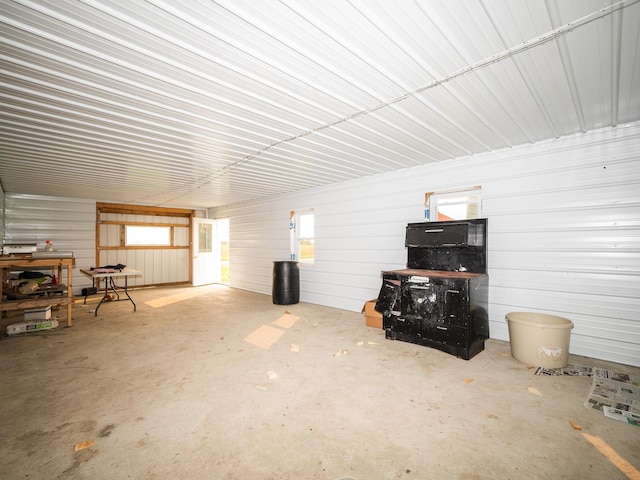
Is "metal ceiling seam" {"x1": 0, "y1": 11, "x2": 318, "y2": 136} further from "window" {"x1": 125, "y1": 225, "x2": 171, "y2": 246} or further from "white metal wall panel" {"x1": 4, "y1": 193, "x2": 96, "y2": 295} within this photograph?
"window" {"x1": 125, "y1": 225, "x2": 171, "y2": 246}

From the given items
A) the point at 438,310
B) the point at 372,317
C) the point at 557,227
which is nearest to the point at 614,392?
the point at 438,310

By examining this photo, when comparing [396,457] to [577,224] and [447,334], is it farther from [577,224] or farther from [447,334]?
[577,224]

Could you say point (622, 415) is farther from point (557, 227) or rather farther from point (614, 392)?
point (557, 227)

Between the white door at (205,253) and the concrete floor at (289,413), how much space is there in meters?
5.75

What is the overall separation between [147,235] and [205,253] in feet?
6.88

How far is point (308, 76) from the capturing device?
98.3 inches

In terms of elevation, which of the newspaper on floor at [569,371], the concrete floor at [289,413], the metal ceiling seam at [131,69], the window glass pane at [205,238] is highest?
the metal ceiling seam at [131,69]

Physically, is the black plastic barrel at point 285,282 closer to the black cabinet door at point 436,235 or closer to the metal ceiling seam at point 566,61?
the black cabinet door at point 436,235

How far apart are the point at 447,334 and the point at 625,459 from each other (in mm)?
1854

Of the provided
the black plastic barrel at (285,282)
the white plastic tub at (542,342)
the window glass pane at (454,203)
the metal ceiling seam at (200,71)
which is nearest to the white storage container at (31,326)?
the black plastic barrel at (285,282)

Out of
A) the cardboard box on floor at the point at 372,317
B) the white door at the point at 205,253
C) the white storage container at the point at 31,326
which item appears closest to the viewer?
the white storage container at the point at 31,326

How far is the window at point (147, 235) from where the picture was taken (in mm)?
9562

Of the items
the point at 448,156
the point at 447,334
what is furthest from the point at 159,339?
the point at 448,156

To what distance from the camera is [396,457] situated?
6.36 feet
